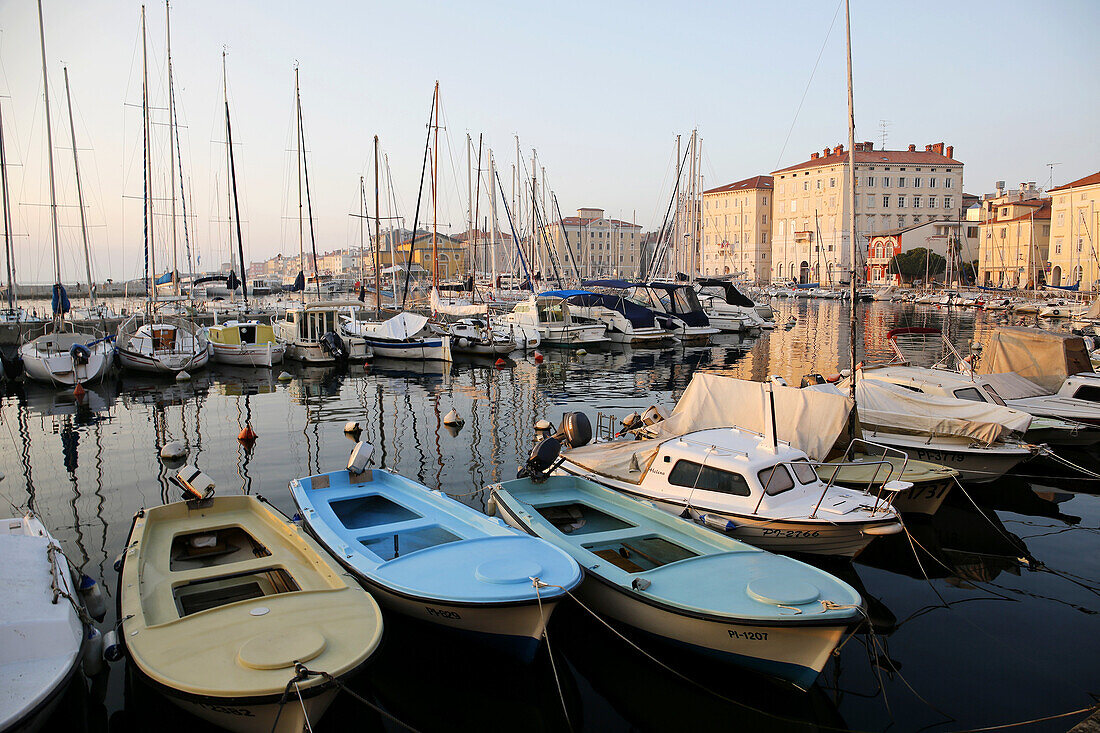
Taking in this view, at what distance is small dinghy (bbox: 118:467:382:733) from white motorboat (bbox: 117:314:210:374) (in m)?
21.2

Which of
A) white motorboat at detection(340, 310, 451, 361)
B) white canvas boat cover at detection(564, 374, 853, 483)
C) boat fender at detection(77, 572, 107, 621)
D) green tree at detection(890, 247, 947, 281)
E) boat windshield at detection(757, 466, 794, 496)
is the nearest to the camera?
boat fender at detection(77, 572, 107, 621)

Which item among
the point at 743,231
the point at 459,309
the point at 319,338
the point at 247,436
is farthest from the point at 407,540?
the point at 743,231

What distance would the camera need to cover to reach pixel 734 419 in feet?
43.6

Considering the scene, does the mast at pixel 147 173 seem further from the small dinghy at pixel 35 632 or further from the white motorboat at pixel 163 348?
the small dinghy at pixel 35 632

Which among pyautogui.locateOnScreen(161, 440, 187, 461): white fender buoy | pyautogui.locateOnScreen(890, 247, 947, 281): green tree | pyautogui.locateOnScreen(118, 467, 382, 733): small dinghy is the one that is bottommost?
pyautogui.locateOnScreen(161, 440, 187, 461): white fender buoy

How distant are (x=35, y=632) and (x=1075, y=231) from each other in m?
99.2

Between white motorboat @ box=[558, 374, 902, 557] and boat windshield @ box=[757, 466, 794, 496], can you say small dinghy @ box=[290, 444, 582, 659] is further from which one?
boat windshield @ box=[757, 466, 794, 496]

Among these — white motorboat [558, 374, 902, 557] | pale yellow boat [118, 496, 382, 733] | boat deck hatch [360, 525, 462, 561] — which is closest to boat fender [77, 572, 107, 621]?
pale yellow boat [118, 496, 382, 733]

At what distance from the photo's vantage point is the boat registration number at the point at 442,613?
7.14 metres

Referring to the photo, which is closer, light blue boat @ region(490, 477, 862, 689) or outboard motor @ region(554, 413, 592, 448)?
light blue boat @ region(490, 477, 862, 689)

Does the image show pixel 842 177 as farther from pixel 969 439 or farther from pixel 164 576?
pixel 164 576

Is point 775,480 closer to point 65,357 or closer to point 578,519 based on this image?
point 578,519

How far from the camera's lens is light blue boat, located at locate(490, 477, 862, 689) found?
6.91m

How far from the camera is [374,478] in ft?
38.3
